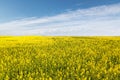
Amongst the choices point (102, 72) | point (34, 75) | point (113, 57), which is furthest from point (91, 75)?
point (113, 57)

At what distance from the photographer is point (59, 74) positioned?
11.1m

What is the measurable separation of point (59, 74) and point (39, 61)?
14.0ft

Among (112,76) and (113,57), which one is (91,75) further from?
(113,57)

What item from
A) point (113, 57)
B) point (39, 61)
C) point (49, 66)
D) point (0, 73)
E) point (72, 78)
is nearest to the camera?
point (72, 78)

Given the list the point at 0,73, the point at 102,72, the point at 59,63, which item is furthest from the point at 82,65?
the point at 0,73

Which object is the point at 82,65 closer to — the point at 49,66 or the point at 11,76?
the point at 49,66

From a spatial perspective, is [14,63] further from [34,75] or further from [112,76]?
[112,76]

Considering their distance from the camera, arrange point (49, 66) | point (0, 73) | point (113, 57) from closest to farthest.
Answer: point (0, 73) → point (49, 66) → point (113, 57)

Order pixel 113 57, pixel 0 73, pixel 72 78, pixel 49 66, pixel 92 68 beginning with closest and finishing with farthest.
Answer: pixel 72 78 → pixel 0 73 → pixel 92 68 → pixel 49 66 → pixel 113 57

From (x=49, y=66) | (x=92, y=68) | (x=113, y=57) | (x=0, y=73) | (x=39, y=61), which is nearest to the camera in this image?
(x=0, y=73)

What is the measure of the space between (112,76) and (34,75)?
2871mm

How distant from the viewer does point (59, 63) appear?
559 inches

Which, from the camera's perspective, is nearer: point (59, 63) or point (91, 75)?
point (91, 75)

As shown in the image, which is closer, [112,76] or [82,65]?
[112,76]
